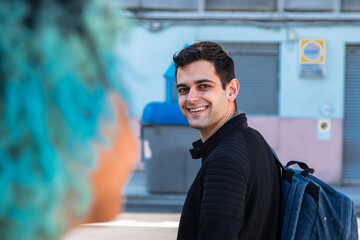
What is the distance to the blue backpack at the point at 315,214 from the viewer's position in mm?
1646

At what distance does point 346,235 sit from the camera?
1651 mm

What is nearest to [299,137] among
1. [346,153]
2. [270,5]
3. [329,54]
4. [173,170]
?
[346,153]

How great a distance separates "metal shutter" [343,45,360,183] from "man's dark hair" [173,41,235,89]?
1066 centimetres

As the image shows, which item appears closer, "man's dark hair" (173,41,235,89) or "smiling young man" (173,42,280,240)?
"smiling young man" (173,42,280,240)

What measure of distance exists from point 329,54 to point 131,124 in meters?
11.5

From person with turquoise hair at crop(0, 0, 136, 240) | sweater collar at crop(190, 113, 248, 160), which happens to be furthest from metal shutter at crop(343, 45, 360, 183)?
person with turquoise hair at crop(0, 0, 136, 240)

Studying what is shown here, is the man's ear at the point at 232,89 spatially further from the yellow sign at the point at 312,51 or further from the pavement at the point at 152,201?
the yellow sign at the point at 312,51

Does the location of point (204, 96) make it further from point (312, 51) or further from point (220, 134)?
point (312, 51)

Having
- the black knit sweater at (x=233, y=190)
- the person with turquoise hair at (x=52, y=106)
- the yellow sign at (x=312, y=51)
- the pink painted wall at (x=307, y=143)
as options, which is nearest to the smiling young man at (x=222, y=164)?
the black knit sweater at (x=233, y=190)

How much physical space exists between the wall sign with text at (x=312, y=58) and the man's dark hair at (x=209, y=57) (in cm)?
1005

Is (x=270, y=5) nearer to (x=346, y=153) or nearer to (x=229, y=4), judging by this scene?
(x=229, y=4)

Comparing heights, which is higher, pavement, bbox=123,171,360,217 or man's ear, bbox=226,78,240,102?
man's ear, bbox=226,78,240,102

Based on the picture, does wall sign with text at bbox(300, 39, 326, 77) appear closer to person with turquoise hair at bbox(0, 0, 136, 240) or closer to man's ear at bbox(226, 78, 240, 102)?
man's ear at bbox(226, 78, 240, 102)

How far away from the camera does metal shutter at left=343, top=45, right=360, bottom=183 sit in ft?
38.3
